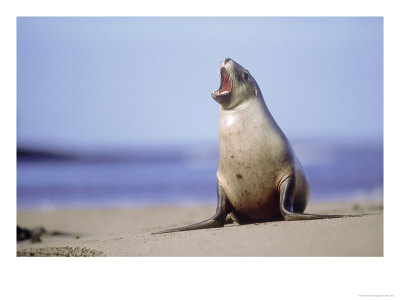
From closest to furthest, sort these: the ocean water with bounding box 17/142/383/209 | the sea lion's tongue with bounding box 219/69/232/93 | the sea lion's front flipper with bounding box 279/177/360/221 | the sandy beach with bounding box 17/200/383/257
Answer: the sandy beach with bounding box 17/200/383/257
the sea lion's front flipper with bounding box 279/177/360/221
the sea lion's tongue with bounding box 219/69/232/93
the ocean water with bounding box 17/142/383/209

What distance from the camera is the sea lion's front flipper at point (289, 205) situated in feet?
18.2

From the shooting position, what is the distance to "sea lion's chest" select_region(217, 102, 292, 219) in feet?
18.8

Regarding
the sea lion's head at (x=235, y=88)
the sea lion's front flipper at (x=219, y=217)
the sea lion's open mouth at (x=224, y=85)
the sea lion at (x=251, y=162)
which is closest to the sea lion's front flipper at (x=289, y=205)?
the sea lion at (x=251, y=162)

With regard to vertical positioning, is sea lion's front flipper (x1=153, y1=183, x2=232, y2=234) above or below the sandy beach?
above

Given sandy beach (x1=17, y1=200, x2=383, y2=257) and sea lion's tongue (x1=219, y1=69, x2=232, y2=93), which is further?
sea lion's tongue (x1=219, y1=69, x2=232, y2=93)

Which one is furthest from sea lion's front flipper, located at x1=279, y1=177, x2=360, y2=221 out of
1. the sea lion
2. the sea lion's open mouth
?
the sea lion's open mouth

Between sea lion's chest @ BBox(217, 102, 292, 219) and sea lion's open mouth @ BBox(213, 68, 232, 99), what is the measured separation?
0.75ft

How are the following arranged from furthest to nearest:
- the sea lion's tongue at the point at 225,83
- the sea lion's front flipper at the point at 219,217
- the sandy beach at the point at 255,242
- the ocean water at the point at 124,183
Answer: the ocean water at the point at 124,183 < the sea lion's tongue at the point at 225,83 < the sea lion's front flipper at the point at 219,217 < the sandy beach at the point at 255,242

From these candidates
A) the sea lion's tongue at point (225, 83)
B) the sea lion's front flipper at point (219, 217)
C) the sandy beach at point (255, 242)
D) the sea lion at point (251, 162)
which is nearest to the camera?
the sandy beach at point (255, 242)

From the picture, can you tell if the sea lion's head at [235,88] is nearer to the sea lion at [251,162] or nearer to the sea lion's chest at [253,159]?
the sea lion at [251,162]

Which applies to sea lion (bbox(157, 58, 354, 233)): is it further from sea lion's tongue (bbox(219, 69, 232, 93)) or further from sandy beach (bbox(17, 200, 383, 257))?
sandy beach (bbox(17, 200, 383, 257))

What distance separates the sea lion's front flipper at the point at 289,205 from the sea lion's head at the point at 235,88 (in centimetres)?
98
